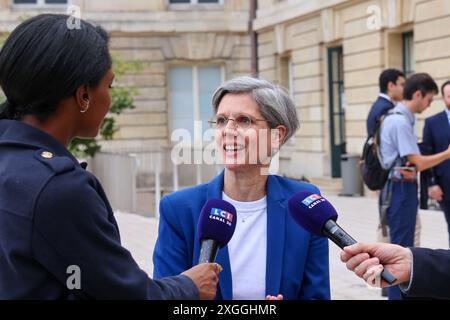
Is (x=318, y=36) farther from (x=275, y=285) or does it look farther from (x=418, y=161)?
(x=275, y=285)

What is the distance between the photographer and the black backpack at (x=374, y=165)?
25.5ft

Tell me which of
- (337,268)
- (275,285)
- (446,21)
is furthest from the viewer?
(446,21)

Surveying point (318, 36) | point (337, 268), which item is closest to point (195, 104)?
point (318, 36)

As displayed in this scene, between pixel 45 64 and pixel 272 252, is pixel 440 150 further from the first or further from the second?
pixel 45 64

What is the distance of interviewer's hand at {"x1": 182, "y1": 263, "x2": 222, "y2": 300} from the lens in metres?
2.69

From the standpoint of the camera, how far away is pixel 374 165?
787cm

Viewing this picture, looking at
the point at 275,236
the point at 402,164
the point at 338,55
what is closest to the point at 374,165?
the point at 402,164

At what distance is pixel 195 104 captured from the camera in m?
26.8

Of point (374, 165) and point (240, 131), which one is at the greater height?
point (240, 131)

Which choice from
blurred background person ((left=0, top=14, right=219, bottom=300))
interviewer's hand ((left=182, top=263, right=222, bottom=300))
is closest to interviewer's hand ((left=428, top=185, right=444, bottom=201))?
interviewer's hand ((left=182, top=263, right=222, bottom=300))

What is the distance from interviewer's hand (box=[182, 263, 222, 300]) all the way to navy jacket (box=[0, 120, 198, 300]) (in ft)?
0.88

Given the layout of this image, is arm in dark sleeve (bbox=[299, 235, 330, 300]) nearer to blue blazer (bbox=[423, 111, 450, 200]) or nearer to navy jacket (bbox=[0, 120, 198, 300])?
navy jacket (bbox=[0, 120, 198, 300])

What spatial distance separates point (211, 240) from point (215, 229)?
0.16 feet
